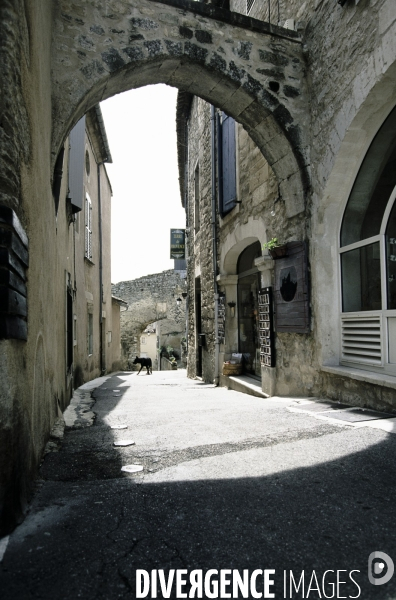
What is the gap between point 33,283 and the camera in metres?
2.38

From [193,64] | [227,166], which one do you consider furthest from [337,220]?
[227,166]

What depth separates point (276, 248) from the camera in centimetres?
544

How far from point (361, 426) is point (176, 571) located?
2237 millimetres

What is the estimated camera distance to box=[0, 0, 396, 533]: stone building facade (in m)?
3.30

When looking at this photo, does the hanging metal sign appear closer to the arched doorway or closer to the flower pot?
the arched doorway

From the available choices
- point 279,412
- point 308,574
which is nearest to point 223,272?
point 279,412

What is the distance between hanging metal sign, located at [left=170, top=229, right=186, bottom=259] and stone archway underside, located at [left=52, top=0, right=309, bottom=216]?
30.5ft

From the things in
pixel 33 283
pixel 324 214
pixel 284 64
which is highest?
pixel 284 64

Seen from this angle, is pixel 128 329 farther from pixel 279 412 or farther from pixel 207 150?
pixel 279 412

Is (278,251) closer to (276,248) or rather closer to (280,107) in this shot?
(276,248)

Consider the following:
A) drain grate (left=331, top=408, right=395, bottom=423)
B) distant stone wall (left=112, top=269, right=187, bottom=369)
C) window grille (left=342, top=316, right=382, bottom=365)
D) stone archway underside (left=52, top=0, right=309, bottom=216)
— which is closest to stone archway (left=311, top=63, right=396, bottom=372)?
window grille (left=342, top=316, right=382, bottom=365)

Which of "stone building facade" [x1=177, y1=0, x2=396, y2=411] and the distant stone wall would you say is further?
the distant stone wall

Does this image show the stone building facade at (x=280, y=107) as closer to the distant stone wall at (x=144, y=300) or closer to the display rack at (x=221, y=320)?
the display rack at (x=221, y=320)

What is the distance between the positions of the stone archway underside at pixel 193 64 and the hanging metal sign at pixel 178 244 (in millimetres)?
9298
